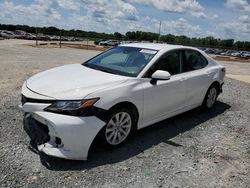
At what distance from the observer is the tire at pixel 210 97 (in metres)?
6.65

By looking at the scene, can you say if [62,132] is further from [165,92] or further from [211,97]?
[211,97]

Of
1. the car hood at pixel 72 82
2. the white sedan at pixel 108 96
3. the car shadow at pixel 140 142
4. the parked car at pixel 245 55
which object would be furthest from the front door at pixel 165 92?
the parked car at pixel 245 55

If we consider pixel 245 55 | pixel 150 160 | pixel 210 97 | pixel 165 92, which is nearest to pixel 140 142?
pixel 150 160

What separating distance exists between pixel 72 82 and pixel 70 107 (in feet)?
1.94

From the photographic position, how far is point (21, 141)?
459 cm

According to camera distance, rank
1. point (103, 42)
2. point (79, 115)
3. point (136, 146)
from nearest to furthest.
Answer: point (79, 115) → point (136, 146) → point (103, 42)

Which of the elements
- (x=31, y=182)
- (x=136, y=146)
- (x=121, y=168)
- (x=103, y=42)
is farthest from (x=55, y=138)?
(x=103, y=42)

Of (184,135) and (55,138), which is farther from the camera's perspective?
(184,135)

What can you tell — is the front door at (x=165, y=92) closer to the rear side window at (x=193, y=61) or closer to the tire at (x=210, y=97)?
the rear side window at (x=193, y=61)

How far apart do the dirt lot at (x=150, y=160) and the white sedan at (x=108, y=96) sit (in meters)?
0.24

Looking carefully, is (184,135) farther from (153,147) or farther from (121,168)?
(121,168)

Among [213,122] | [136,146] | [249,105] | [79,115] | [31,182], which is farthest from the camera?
[249,105]

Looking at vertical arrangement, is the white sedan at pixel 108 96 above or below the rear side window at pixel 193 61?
below

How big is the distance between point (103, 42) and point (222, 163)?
52513 millimetres
